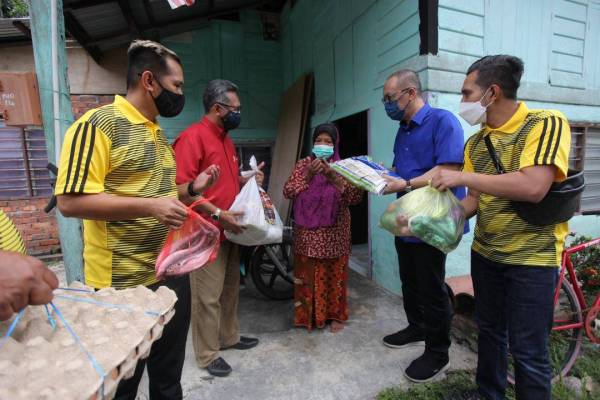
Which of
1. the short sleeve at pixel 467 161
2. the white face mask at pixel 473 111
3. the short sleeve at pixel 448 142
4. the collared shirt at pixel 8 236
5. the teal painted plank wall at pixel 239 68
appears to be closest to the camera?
the collared shirt at pixel 8 236

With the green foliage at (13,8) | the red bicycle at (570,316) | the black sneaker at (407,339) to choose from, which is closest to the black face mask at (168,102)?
the black sneaker at (407,339)

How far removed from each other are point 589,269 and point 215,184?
3.30 metres

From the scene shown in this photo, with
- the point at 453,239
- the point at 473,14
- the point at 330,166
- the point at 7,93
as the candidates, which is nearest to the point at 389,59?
the point at 473,14

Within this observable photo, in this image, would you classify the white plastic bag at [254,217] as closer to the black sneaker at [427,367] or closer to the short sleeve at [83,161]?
the short sleeve at [83,161]

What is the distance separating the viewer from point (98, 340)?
2.44ft

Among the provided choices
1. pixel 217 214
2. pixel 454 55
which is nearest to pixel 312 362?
pixel 217 214

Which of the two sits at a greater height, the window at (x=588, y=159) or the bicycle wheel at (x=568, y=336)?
the window at (x=588, y=159)

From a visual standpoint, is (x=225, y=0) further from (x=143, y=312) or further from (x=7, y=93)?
(x=143, y=312)

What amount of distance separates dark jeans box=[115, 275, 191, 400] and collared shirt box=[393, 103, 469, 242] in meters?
1.51

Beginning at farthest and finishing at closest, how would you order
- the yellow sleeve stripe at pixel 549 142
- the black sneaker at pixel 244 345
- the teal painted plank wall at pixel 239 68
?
1. the teal painted plank wall at pixel 239 68
2. the black sneaker at pixel 244 345
3. the yellow sleeve stripe at pixel 549 142

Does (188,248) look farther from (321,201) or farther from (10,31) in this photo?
(10,31)

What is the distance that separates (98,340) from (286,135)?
485 cm

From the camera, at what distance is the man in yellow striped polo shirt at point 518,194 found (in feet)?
4.72

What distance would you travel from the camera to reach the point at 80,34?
4.35 m
